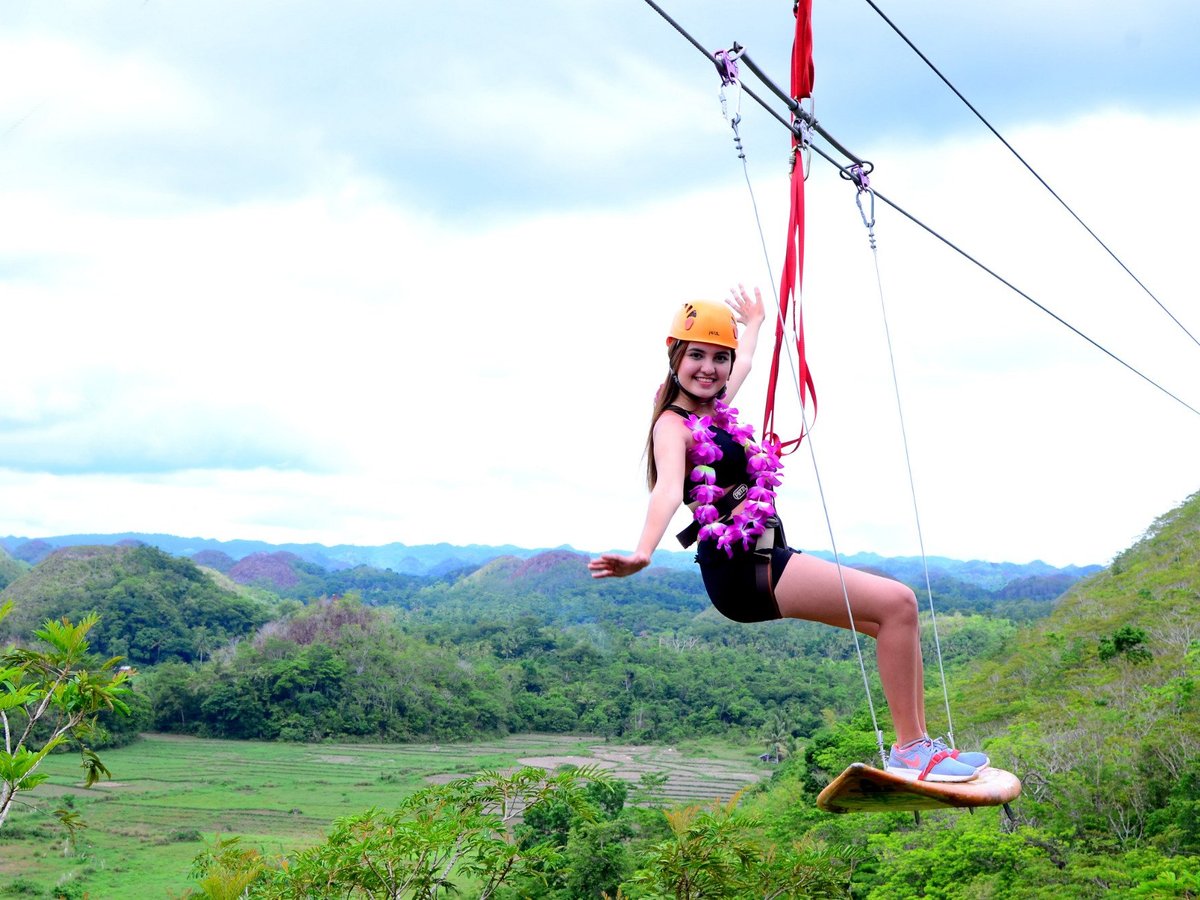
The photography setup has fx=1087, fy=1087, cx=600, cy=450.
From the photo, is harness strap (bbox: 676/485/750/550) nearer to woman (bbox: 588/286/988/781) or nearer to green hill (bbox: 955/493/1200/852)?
woman (bbox: 588/286/988/781)

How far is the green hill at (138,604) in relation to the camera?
185 ft

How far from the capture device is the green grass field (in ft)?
97.5

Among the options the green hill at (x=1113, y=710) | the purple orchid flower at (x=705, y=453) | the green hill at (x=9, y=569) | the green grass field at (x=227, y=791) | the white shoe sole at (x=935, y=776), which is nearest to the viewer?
the white shoe sole at (x=935, y=776)

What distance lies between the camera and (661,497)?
2.49m

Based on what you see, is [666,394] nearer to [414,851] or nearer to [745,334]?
[745,334]

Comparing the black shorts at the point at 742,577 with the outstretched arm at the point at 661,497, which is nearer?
the outstretched arm at the point at 661,497

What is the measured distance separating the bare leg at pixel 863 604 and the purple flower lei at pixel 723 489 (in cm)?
14

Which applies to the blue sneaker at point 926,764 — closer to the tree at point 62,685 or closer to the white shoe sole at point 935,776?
the white shoe sole at point 935,776

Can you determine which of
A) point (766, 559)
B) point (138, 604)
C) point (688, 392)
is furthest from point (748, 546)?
point (138, 604)

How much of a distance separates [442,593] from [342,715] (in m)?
57.6

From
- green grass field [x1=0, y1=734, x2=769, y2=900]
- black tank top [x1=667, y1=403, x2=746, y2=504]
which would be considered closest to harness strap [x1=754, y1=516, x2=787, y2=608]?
black tank top [x1=667, y1=403, x2=746, y2=504]

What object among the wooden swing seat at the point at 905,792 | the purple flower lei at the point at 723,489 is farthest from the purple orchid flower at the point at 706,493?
the wooden swing seat at the point at 905,792

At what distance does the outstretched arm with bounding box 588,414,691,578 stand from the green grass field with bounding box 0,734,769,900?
953 inches

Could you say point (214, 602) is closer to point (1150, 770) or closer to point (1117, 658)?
point (1117, 658)
